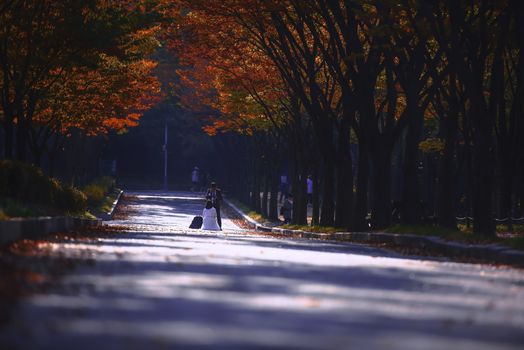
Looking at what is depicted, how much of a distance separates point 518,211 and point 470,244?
27.2 meters

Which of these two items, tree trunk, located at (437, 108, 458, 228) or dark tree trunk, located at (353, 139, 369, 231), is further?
dark tree trunk, located at (353, 139, 369, 231)

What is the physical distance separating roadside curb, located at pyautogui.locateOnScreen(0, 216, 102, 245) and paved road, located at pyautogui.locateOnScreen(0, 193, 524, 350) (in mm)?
3707

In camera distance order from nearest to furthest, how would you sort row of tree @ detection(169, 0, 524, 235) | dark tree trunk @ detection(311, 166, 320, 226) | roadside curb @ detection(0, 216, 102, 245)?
roadside curb @ detection(0, 216, 102, 245), row of tree @ detection(169, 0, 524, 235), dark tree trunk @ detection(311, 166, 320, 226)

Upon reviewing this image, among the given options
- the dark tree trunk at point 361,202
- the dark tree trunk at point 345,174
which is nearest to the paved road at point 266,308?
the dark tree trunk at point 361,202

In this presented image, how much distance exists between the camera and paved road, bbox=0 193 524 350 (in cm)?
777

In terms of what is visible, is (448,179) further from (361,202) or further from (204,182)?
(204,182)

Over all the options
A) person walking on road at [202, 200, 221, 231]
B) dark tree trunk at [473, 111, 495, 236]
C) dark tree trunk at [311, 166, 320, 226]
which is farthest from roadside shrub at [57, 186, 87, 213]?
dark tree trunk at [473, 111, 495, 236]

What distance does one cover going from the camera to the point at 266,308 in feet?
32.2

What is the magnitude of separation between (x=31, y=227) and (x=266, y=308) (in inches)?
552

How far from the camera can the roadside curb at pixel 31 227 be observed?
65.3ft

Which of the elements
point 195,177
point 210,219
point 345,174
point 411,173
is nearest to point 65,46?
point 411,173

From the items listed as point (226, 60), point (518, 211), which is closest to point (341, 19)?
point (226, 60)

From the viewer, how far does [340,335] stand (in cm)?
820

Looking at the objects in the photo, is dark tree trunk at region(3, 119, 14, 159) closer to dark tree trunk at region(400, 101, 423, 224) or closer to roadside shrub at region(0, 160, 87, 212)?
roadside shrub at region(0, 160, 87, 212)
